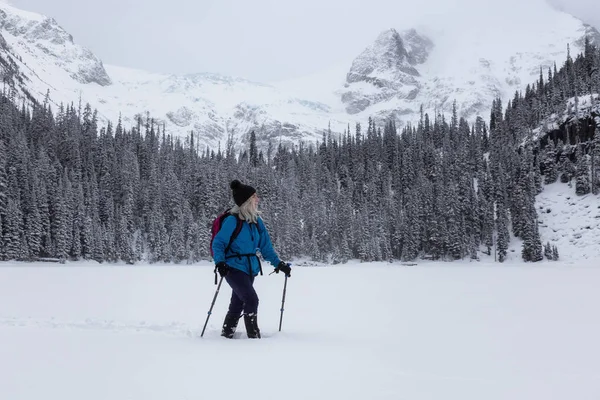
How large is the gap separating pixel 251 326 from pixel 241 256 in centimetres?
122

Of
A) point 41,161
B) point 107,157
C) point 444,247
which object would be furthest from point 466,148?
point 41,161

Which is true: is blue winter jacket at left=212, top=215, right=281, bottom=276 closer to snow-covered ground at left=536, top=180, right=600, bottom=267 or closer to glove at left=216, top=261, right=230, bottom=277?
glove at left=216, top=261, right=230, bottom=277

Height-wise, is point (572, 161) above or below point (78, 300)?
above

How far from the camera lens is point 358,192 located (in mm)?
113312

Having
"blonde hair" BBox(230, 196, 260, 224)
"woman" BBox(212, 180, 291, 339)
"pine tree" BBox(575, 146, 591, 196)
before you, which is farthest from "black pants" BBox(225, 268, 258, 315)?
"pine tree" BBox(575, 146, 591, 196)

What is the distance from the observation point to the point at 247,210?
797 centimetres

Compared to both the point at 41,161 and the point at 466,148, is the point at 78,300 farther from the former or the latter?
the point at 466,148

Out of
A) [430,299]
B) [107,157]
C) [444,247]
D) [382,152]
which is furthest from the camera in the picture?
[382,152]

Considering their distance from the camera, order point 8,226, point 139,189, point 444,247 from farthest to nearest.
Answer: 1. point 139,189
2. point 444,247
3. point 8,226

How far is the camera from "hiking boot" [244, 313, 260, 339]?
7781 mm

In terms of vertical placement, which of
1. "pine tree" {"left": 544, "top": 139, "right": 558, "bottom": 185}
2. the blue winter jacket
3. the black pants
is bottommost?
the black pants

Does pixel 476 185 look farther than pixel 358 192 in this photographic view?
No

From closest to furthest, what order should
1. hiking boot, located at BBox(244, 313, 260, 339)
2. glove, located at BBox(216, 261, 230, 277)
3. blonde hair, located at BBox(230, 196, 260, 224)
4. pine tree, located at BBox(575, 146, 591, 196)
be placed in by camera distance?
glove, located at BBox(216, 261, 230, 277) → hiking boot, located at BBox(244, 313, 260, 339) → blonde hair, located at BBox(230, 196, 260, 224) → pine tree, located at BBox(575, 146, 591, 196)

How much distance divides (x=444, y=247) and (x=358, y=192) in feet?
117
